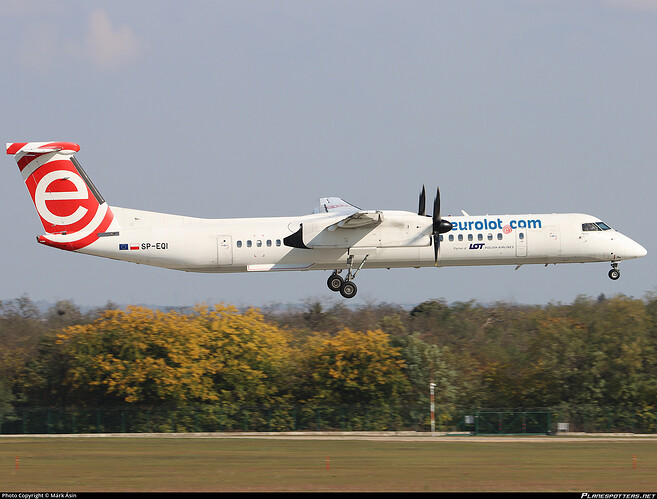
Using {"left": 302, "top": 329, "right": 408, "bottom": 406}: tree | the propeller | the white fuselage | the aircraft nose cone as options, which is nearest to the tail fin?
the white fuselage

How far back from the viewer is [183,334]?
2261 inches

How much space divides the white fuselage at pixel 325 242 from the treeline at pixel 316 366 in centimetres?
1858

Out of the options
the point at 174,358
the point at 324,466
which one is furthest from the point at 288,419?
the point at 324,466

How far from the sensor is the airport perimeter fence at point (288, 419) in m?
51.8

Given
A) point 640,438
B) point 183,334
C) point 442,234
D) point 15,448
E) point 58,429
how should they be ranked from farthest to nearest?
point 183,334 < point 58,429 < point 640,438 < point 15,448 < point 442,234

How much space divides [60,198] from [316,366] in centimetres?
2412

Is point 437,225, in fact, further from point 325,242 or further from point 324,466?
point 324,466

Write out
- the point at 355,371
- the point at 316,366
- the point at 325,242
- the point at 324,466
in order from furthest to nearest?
the point at 316,366 → the point at 355,371 → the point at 325,242 → the point at 324,466

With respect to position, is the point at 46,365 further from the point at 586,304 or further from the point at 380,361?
the point at 586,304

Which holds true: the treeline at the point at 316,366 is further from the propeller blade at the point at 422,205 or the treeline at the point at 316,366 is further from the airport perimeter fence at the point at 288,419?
the propeller blade at the point at 422,205

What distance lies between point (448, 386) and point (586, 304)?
38.3 ft

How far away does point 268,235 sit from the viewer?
37.0 m

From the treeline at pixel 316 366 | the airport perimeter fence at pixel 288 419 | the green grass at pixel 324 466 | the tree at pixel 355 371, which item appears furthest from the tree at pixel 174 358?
the green grass at pixel 324 466

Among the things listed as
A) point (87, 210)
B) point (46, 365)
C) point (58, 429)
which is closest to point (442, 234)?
point (87, 210)
